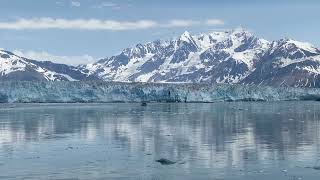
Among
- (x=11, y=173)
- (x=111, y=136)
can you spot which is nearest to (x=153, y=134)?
(x=111, y=136)

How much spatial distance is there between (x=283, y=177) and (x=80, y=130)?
38551mm

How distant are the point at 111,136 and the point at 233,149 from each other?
17.4 metres

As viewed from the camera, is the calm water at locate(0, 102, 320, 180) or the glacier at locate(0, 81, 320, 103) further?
the glacier at locate(0, 81, 320, 103)

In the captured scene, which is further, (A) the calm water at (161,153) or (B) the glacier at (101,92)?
(B) the glacier at (101,92)

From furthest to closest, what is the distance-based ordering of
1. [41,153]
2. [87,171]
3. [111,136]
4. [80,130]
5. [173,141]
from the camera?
[80,130] → [111,136] → [173,141] → [41,153] → [87,171]

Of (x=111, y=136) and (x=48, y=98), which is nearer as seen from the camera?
(x=111, y=136)

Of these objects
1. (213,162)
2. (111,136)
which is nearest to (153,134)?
(111,136)

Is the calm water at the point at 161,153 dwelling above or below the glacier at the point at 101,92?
below

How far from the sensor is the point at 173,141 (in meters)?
54.7

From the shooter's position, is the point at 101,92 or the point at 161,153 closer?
the point at 161,153

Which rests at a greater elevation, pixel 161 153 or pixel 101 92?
pixel 101 92

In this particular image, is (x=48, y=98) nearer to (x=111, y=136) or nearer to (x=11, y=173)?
(x=111, y=136)

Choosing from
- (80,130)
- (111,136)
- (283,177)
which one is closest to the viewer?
(283,177)

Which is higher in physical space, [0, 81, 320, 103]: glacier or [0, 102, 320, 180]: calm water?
[0, 81, 320, 103]: glacier
